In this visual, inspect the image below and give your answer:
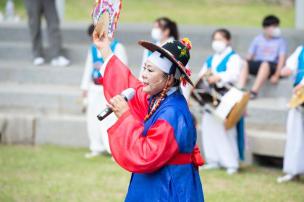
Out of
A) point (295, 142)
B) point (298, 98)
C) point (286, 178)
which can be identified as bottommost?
point (286, 178)

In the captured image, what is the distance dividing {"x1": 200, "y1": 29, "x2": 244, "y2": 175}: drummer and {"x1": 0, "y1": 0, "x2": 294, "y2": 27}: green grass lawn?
7.66m

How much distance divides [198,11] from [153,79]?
49.2 ft

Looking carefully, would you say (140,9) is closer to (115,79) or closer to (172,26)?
(172,26)

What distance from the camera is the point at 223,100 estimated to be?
8961mm

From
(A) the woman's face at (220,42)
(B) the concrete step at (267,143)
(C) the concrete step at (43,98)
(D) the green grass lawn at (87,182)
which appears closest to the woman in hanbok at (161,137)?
(D) the green grass lawn at (87,182)

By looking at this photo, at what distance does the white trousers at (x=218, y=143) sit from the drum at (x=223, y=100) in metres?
0.19

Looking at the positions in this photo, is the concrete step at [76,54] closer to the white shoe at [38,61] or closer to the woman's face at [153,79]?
the white shoe at [38,61]

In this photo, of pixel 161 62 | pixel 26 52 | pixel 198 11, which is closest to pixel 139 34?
pixel 26 52

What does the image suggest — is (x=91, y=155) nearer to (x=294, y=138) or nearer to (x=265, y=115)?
(x=265, y=115)

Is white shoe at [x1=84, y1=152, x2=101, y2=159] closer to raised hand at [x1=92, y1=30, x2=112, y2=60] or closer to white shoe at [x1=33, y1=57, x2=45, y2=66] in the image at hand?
white shoe at [x1=33, y1=57, x2=45, y2=66]

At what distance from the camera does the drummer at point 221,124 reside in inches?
362

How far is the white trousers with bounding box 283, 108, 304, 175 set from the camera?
875 centimetres

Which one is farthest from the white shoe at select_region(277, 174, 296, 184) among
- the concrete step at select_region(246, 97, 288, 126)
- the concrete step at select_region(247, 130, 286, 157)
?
the concrete step at select_region(246, 97, 288, 126)

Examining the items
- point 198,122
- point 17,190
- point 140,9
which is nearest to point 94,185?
point 17,190
